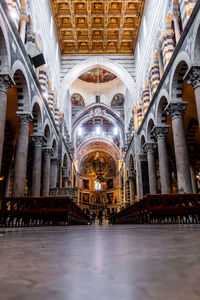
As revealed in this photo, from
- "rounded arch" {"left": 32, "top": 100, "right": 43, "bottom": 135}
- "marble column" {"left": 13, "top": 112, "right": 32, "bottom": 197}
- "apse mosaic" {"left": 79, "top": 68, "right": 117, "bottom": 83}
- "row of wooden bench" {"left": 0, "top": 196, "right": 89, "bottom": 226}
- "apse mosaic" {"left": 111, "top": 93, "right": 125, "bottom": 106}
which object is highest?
"apse mosaic" {"left": 79, "top": 68, "right": 117, "bottom": 83}

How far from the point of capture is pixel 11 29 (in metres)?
7.80

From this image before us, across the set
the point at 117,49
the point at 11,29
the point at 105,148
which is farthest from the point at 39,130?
the point at 105,148

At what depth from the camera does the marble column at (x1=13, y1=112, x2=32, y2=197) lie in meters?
9.21

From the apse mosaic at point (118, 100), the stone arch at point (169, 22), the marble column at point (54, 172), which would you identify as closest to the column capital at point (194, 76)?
the stone arch at point (169, 22)

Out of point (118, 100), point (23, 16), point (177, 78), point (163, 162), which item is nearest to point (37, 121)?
point (23, 16)

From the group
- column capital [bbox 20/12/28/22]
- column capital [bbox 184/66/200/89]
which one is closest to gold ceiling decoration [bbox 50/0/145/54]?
column capital [bbox 20/12/28/22]

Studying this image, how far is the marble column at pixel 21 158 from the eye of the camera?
9205mm

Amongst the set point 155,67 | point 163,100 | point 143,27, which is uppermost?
point 143,27

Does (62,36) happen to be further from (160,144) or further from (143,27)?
(160,144)

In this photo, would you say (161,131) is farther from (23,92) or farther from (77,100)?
(77,100)

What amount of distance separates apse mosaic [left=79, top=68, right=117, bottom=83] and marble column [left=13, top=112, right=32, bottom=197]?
17.8m

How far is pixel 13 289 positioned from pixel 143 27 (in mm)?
18240

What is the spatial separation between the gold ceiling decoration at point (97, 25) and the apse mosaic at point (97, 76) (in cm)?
617

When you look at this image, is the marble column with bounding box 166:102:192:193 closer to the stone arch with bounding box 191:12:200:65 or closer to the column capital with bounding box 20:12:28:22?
the stone arch with bounding box 191:12:200:65
